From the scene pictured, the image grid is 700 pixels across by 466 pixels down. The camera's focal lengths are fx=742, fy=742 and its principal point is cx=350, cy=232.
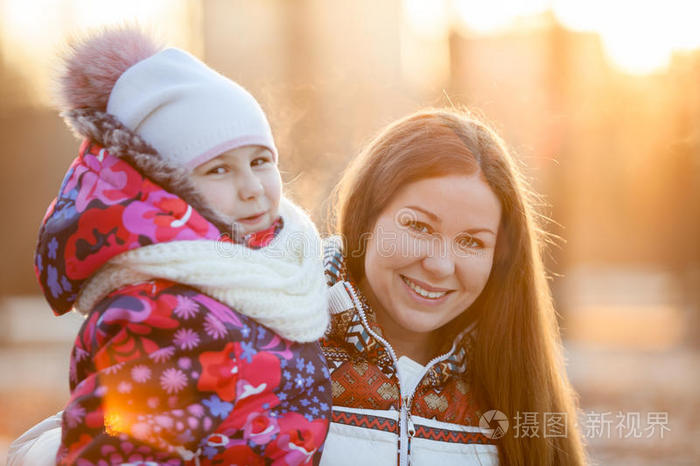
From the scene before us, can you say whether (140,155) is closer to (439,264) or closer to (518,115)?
(439,264)

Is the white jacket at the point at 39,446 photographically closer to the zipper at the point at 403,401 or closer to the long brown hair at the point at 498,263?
the zipper at the point at 403,401

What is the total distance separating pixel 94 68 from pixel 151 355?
34.3 inches

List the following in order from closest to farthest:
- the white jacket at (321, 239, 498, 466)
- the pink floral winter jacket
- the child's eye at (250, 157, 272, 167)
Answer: the pink floral winter jacket < the child's eye at (250, 157, 272, 167) < the white jacket at (321, 239, 498, 466)

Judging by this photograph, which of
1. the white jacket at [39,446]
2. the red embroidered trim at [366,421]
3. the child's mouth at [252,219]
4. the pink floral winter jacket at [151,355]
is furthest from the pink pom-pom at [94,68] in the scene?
the red embroidered trim at [366,421]

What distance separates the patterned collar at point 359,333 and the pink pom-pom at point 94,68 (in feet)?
3.10

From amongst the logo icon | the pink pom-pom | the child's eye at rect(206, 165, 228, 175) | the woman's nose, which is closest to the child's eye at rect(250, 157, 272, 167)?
the child's eye at rect(206, 165, 228, 175)

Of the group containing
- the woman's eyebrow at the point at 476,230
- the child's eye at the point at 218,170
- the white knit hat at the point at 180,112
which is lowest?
the woman's eyebrow at the point at 476,230

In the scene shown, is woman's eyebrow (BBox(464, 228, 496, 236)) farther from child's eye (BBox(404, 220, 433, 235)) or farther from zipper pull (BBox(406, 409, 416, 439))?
zipper pull (BBox(406, 409, 416, 439))

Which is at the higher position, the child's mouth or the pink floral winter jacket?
the child's mouth

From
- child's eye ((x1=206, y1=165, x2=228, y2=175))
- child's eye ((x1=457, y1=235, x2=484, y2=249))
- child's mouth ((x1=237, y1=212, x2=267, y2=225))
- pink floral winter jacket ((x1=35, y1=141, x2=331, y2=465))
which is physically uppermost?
child's eye ((x1=206, y1=165, x2=228, y2=175))

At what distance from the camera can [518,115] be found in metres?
8.27

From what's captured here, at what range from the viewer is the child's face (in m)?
2.08

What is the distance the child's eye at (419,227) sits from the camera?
255cm

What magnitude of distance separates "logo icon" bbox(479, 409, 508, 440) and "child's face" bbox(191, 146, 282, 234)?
110 cm
